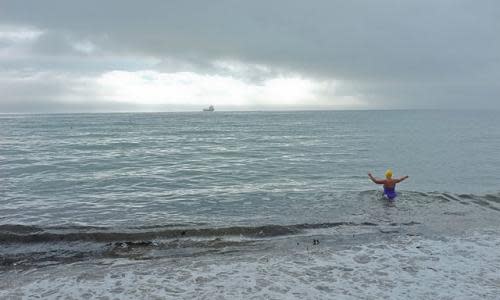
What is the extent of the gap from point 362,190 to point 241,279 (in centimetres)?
1266

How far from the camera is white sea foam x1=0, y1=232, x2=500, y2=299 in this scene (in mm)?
7953

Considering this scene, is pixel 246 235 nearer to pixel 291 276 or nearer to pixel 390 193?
pixel 291 276

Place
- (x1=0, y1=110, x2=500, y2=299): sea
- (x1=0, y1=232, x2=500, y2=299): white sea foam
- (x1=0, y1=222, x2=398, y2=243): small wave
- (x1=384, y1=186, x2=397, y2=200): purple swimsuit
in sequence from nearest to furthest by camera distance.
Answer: (x1=0, y1=232, x2=500, y2=299): white sea foam → (x1=0, y1=110, x2=500, y2=299): sea → (x1=0, y1=222, x2=398, y2=243): small wave → (x1=384, y1=186, x2=397, y2=200): purple swimsuit

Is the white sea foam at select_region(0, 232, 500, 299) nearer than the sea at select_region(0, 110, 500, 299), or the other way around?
the white sea foam at select_region(0, 232, 500, 299)

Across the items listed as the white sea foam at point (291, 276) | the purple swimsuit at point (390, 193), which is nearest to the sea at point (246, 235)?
the white sea foam at point (291, 276)

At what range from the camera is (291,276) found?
29.1ft

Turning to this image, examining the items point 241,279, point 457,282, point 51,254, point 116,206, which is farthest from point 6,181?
point 457,282

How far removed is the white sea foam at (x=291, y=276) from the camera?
26.1 feet

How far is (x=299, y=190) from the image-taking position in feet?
65.2

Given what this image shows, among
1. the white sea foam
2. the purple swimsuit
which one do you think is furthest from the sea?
the purple swimsuit

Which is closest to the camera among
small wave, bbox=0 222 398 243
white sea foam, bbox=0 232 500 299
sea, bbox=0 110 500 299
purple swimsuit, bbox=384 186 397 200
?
white sea foam, bbox=0 232 500 299

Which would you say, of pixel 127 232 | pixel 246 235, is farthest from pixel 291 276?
pixel 127 232

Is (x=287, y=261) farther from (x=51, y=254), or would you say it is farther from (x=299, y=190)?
(x=299, y=190)

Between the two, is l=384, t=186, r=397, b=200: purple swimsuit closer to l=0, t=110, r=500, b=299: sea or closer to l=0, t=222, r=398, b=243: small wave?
l=0, t=110, r=500, b=299: sea
